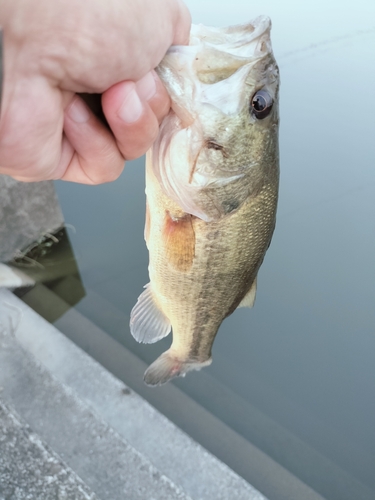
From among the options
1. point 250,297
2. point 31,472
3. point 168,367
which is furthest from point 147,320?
point 31,472

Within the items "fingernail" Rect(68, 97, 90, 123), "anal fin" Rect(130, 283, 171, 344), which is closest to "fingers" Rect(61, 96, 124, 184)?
"fingernail" Rect(68, 97, 90, 123)

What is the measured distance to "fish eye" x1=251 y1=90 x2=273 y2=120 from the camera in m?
0.95

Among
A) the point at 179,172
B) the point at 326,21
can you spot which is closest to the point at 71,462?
the point at 179,172

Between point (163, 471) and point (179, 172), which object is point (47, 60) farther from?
point (163, 471)

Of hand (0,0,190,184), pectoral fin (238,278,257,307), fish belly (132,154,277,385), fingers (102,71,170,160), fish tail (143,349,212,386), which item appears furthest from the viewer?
fish tail (143,349,212,386)

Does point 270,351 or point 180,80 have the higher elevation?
point 180,80

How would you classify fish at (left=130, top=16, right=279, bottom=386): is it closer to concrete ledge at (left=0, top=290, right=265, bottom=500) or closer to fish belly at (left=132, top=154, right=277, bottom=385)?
fish belly at (left=132, top=154, right=277, bottom=385)

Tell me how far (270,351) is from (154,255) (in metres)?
1.90

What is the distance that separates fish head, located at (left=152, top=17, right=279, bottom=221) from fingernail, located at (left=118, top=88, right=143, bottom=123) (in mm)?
114

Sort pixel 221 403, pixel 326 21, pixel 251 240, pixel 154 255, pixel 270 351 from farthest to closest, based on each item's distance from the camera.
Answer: pixel 326 21 < pixel 270 351 < pixel 221 403 < pixel 154 255 < pixel 251 240

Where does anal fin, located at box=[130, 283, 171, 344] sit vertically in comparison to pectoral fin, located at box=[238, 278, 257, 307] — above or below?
below

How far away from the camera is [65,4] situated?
0.59m

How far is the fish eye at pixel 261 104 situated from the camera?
37.4 inches

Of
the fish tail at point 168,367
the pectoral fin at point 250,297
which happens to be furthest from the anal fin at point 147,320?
the pectoral fin at point 250,297
